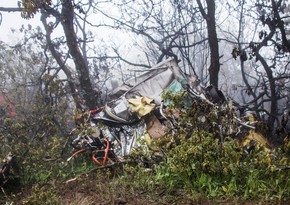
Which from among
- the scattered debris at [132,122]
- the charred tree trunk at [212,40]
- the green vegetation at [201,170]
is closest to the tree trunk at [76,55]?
the scattered debris at [132,122]

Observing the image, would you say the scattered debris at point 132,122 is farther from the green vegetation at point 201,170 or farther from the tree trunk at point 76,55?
the tree trunk at point 76,55

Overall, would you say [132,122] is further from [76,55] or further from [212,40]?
[212,40]

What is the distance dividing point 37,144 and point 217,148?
4496 millimetres

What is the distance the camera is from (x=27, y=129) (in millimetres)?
6758

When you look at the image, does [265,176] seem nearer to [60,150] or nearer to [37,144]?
[60,150]

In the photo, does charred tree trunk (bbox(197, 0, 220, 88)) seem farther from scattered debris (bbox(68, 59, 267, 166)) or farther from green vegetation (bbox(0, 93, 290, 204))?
green vegetation (bbox(0, 93, 290, 204))

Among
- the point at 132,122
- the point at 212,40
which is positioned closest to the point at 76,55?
the point at 132,122

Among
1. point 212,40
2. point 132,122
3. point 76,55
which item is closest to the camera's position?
point 132,122

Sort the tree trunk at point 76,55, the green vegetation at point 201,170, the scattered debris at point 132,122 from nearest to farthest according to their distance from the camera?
the green vegetation at point 201,170 < the scattered debris at point 132,122 < the tree trunk at point 76,55

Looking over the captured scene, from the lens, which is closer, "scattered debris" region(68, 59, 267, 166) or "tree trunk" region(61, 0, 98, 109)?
"scattered debris" region(68, 59, 267, 166)

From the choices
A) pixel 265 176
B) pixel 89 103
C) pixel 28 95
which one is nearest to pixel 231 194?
pixel 265 176

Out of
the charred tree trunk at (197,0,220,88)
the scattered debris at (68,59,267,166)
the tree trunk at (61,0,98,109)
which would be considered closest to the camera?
the scattered debris at (68,59,267,166)

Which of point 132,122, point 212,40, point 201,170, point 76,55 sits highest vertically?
point 76,55

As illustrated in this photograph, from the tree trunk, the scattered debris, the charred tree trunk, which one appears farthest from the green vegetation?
the charred tree trunk
